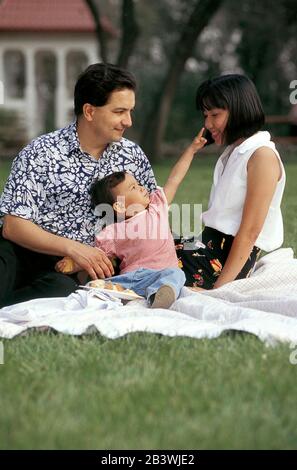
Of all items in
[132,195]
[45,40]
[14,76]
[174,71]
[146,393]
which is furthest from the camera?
[14,76]

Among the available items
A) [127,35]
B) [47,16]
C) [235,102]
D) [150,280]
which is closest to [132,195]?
[150,280]

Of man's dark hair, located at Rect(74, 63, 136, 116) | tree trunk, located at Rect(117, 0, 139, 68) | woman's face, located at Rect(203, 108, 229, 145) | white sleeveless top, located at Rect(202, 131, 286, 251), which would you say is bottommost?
tree trunk, located at Rect(117, 0, 139, 68)

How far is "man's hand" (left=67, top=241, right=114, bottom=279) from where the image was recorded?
15.3ft

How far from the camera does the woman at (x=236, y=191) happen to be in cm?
465

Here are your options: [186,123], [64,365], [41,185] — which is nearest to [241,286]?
[41,185]

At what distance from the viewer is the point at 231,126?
480 cm

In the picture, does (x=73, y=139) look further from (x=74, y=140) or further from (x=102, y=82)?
(x=102, y=82)

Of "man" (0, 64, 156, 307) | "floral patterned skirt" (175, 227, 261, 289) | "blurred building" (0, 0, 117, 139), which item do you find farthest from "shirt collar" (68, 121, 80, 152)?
"blurred building" (0, 0, 117, 139)

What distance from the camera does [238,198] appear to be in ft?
15.8

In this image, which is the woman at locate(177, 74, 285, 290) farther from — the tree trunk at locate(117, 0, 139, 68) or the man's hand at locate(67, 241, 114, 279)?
the tree trunk at locate(117, 0, 139, 68)

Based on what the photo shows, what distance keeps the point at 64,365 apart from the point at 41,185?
151 centimetres

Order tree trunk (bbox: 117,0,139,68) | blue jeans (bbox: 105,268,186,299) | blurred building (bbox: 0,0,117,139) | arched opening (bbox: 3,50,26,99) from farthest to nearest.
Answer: arched opening (bbox: 3,50,26,99) → blurred building (bbox: 0,0,117,139) → tree trunk (bbox: 117,0,139,68) → blue jeans (bbox: 105,268,186,299)

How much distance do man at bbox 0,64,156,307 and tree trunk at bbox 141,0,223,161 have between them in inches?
534

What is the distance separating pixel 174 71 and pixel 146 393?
1614 cm
